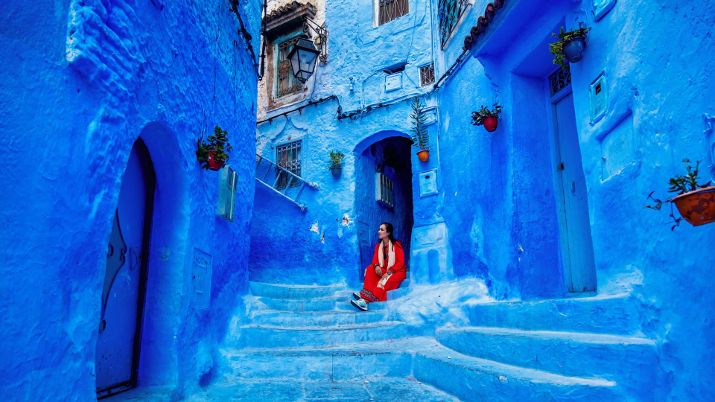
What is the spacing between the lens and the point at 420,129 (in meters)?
8.48

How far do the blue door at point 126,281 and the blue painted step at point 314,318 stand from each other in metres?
2.06

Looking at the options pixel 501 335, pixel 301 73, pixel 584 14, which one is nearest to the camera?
pixel 501 335

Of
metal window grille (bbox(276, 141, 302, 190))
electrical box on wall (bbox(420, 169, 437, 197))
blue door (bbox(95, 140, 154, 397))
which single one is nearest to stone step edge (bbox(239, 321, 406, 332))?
blue door (bbox(95, 140, 154, 397))

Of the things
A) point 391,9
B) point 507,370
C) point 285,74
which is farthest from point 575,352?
point 285,74

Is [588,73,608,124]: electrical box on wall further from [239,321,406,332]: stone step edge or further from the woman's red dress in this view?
the woman's red dress

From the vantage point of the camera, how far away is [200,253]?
13.7 feet

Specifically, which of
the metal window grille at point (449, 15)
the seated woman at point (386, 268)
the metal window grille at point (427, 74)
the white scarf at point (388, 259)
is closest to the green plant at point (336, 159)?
the metal window grille at point (427, 74)

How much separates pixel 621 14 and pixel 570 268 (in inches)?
97.7

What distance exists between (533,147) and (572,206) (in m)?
0.76

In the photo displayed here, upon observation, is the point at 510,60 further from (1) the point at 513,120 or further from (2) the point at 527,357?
(2) the point at 527,357

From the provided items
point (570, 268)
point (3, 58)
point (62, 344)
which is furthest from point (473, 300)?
point (3, 58)

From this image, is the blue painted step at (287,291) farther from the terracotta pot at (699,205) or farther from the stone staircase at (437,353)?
the terracotta pot at (699,205)

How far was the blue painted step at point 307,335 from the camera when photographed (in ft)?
16.7

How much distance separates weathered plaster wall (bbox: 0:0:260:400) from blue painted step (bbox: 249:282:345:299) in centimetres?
203
